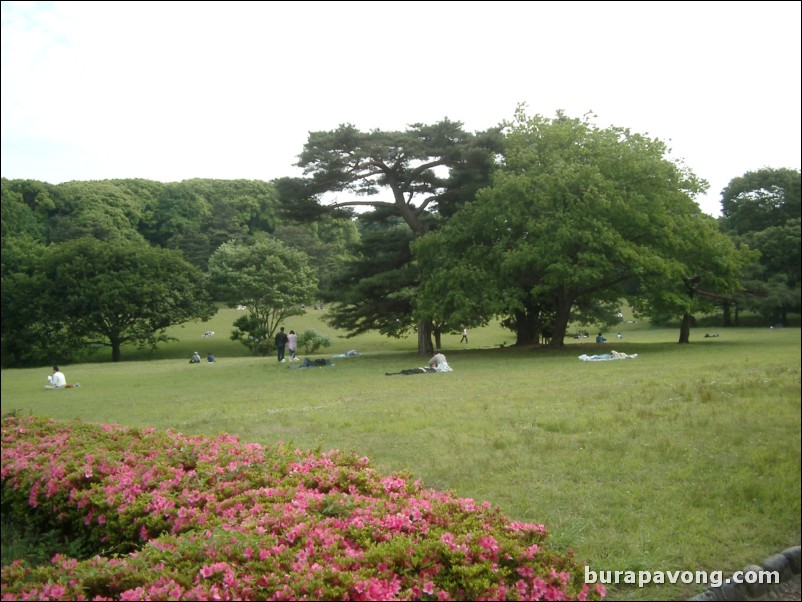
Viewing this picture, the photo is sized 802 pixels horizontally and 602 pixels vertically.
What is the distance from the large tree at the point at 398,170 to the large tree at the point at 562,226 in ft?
4.77

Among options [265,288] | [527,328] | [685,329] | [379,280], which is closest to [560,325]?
[527,328]

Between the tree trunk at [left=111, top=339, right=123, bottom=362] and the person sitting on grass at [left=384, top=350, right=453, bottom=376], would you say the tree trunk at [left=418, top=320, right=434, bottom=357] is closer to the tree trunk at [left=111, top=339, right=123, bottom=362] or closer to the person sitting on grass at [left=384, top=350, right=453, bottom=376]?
the person sitting on grass at [left=384, top=350, right=453, bottom=376]

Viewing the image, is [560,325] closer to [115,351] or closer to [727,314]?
[727,314]

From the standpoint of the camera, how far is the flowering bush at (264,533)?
118 inches

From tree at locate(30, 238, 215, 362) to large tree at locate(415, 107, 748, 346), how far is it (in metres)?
9.40

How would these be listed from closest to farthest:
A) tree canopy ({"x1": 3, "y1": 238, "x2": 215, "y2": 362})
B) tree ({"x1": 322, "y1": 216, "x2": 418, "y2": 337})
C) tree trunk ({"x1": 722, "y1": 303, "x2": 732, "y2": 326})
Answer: tree canopy ({"x1": 3, "y1": 238, "x2": 215, "y2": 362})
tree trunk ({"x1": 722, "y1": 303, "x2": 732, "y2": 326})
tree ({"x1": 322, "y1": 216, "x2": 418, "y2": 337})

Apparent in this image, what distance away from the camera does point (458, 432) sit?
7.57 metres

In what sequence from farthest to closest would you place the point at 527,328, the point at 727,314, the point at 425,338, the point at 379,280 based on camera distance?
the point at 527,328 → the point at 425,338 → the point at 379,280 → the point at 727,314

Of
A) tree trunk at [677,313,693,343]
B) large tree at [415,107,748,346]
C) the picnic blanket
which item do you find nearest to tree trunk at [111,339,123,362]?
large tree at [415,107,748,346]

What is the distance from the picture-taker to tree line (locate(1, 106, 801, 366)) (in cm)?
1905

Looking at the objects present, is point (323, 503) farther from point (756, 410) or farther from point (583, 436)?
point (756, 410)

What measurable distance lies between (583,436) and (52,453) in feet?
18.2

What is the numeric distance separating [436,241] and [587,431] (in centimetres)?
1664

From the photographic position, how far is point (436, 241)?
23312 millimetres
